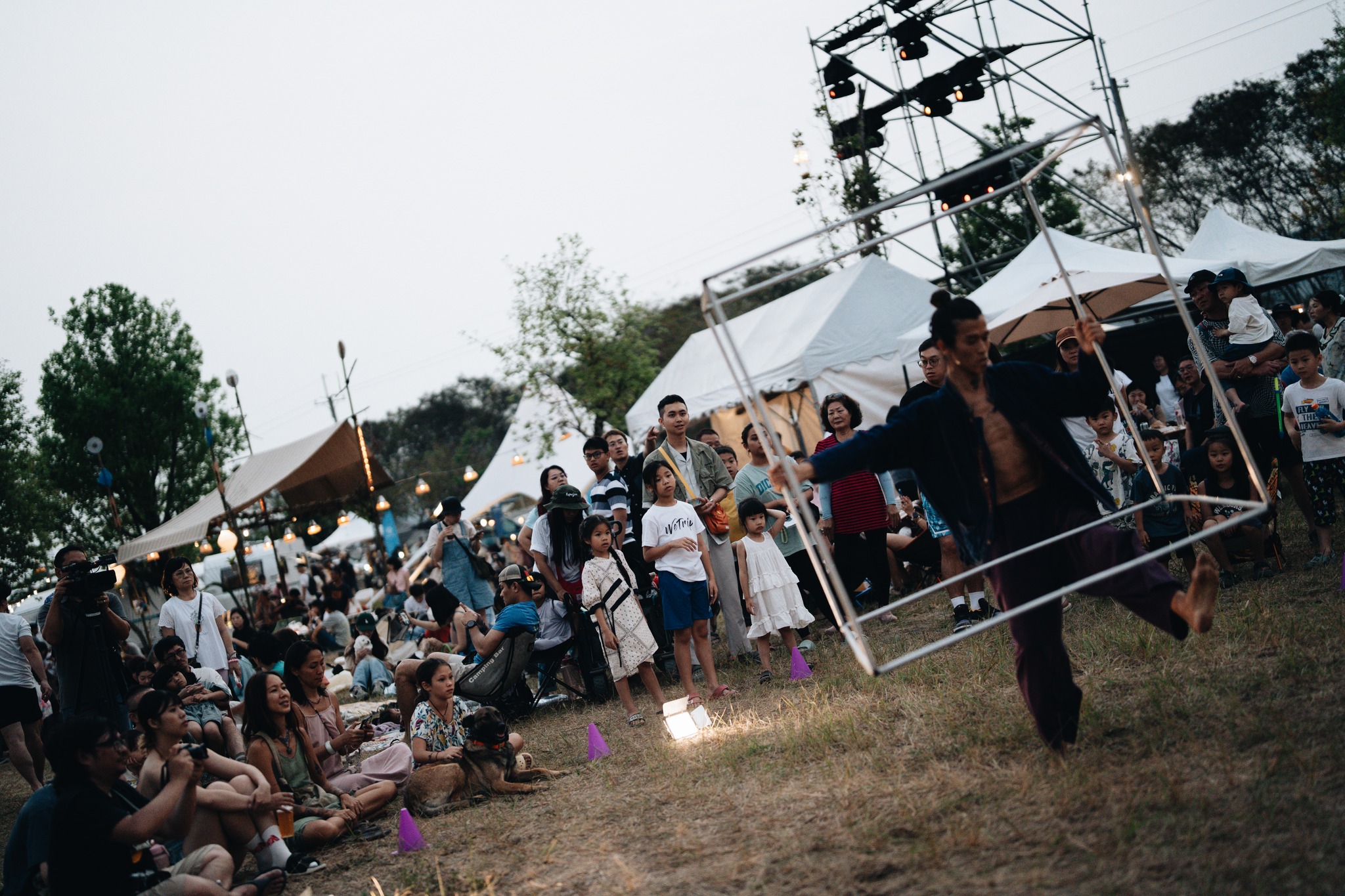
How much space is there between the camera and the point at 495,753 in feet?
18.1

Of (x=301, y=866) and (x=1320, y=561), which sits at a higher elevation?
(x=301, y=866)

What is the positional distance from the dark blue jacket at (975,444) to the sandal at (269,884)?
3136 millimetres

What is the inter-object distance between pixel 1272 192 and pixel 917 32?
825 inches

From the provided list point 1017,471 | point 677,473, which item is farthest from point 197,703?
point 1017,471

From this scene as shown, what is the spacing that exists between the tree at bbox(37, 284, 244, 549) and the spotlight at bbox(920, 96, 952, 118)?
74.3 ft

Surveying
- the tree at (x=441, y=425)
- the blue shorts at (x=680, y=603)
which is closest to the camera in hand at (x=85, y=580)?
the blue shorts at (x=680, y=603)

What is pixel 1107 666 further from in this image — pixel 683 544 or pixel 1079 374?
pixel 683 544

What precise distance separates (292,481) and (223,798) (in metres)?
13.6

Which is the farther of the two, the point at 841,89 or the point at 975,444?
the point at 841,89

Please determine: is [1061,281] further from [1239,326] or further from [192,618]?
[192,618]

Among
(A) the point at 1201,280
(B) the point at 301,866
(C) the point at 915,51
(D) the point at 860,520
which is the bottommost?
(B) the point at 301,866

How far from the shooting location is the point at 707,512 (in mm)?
7254

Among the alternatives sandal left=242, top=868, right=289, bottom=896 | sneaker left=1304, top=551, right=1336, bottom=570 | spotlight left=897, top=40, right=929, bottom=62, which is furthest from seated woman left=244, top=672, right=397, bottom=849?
spotlight left=897, top=40, right=929, bottom=62

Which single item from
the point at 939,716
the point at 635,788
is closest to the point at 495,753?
the point at 635,788
